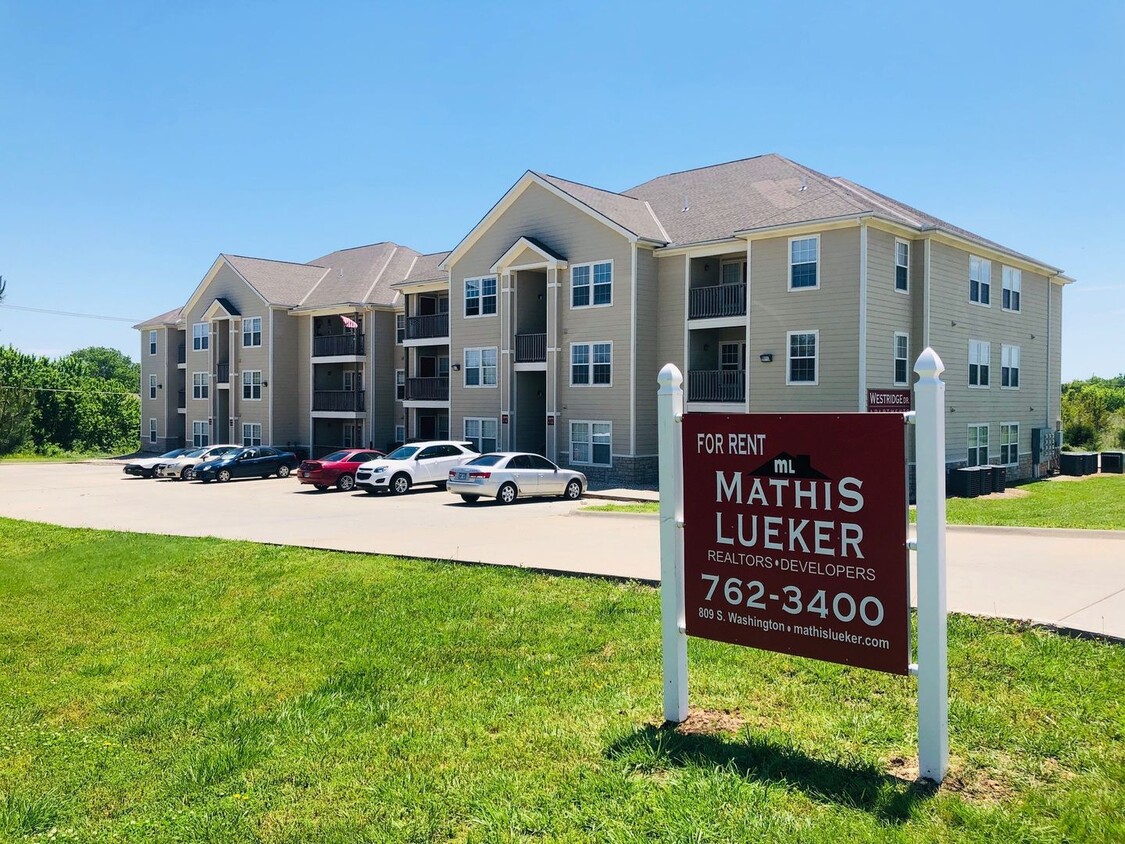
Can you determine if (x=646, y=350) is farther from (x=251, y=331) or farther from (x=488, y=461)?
(x=251, y=331)

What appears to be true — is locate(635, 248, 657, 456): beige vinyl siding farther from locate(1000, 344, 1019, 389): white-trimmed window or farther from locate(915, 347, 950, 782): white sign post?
locate(915, 347, 950, 782): white sign post

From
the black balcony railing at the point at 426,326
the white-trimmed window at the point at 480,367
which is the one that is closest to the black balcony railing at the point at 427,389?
the black balcony railing at the point at 426,326

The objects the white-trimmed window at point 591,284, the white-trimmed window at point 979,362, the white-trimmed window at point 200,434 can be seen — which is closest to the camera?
the white-trimmed window at point 979,362

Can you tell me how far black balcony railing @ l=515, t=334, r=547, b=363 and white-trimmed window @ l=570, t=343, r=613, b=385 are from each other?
161 cm

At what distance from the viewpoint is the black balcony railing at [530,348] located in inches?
1320

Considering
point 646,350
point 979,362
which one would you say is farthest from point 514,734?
point 979,362

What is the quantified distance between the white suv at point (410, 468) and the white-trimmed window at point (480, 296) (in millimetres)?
7755

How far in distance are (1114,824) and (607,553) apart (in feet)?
29.1

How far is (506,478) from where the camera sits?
24.0m

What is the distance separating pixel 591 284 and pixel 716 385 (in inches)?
239

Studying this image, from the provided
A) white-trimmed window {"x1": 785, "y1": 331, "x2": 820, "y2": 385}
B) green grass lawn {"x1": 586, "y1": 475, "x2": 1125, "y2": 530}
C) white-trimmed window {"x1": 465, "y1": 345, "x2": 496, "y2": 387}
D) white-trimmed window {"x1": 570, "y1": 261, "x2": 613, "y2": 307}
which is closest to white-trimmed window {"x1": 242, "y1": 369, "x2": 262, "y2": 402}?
white-trimmed window {"x1": 465, "y1": 345, "x2": 496, "y2": 387}

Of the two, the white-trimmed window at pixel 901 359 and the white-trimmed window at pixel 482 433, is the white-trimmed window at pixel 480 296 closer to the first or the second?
the white-trimmed window at pixel 482 433

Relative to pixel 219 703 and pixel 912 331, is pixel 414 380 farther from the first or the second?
pixel 219 703

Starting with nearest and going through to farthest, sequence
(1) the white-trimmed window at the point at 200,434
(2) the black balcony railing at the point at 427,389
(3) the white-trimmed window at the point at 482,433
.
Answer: (3) the white-trimmed window at the point at 482,433, (2) the black balcony railing at the point at 427,389, (1) the white-trimmed window at the point at 200,434
